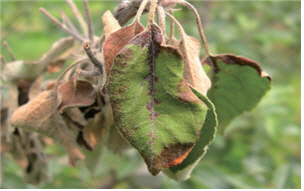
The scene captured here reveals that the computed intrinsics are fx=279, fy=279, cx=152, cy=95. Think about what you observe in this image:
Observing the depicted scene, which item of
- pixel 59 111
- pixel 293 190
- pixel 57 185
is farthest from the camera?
pixel 57 185

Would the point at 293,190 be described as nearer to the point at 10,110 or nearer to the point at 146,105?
the point at 146,105

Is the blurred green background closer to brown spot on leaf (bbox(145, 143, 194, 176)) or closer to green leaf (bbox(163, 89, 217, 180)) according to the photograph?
green leaf (bbox(163, 89, 217, 180))

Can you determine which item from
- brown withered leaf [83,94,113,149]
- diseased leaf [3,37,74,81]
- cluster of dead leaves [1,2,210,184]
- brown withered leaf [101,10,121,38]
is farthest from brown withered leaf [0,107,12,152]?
brown withered leaf [101,10,121,38]

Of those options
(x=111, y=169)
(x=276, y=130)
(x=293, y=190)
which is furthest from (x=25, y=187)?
(x=276, y=130)

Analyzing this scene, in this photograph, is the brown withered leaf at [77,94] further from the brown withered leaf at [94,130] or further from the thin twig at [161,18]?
the thin twig at [161,18]

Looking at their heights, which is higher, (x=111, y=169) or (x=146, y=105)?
(x=146, y=105)

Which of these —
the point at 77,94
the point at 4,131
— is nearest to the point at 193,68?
the point at 77,94
